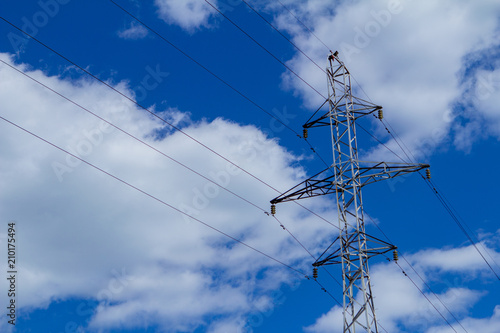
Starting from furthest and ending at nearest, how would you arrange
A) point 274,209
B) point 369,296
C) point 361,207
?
point 274,209 → point 361,207 → point 369,296

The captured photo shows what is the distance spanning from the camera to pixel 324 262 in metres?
30.1

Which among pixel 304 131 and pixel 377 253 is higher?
A: pixel 304 131

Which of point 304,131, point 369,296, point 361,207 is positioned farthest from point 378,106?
point 369,296

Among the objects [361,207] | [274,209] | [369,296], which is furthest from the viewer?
[274,209]

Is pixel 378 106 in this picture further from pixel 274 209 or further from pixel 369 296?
pixel 369 296

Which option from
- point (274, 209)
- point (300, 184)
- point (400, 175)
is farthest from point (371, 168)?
point (274, 209)

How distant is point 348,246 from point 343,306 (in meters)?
3.06

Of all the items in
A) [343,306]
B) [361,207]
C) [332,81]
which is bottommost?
[343,306]

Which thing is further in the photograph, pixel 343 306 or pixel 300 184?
pixel 300 184

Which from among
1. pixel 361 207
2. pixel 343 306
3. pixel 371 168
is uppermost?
pixel 371 168

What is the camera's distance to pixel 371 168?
1186 inches

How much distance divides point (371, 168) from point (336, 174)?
1.94 meters

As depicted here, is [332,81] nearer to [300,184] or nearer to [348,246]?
[300,184]

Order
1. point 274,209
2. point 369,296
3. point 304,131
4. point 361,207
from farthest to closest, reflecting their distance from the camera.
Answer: point 304,131, point 274,209, point 361,207, point 369,296
